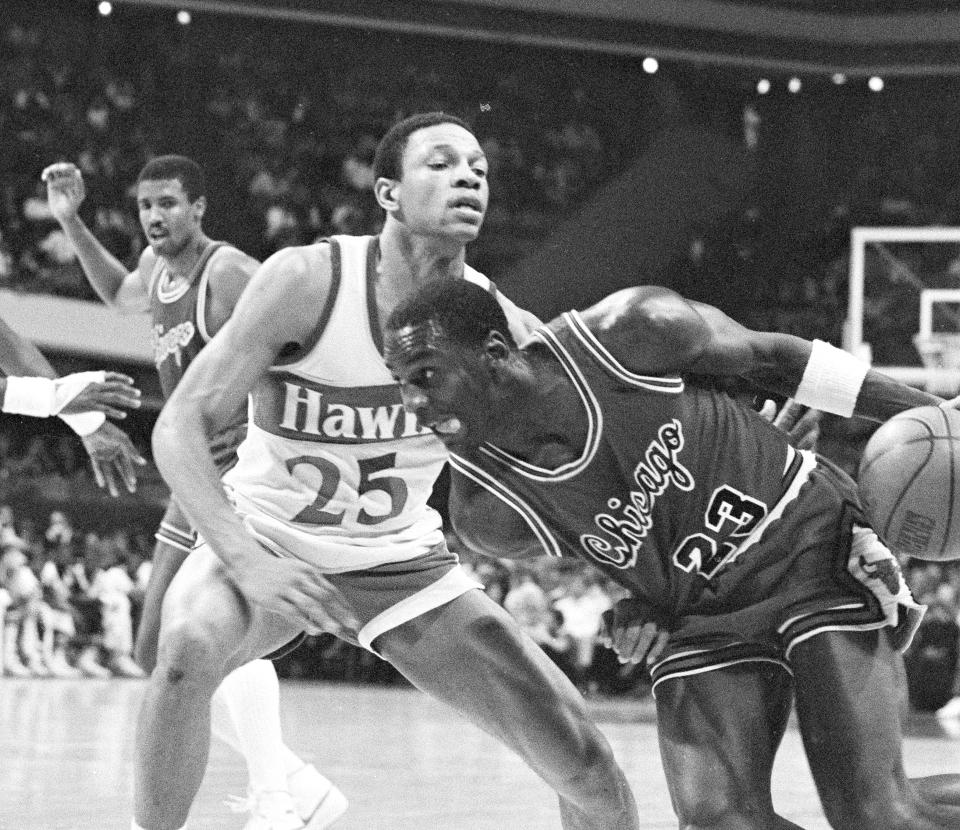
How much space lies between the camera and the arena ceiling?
70.8ft

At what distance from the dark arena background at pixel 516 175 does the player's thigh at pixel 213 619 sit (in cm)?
1078

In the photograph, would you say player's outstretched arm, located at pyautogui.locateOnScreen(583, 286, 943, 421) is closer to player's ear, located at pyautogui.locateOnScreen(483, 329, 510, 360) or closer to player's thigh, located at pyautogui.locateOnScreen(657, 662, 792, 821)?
player's ear, located at pyautogui.locateOnScreen(483, 329, 510, 360)

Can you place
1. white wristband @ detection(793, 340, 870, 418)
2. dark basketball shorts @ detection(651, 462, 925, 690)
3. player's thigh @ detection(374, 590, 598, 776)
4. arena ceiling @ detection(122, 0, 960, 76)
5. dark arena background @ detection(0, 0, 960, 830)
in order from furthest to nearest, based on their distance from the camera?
1. arena ceiling @ detection(122, 0, 960, 76)
2. dark arena background @ detection(0, 0, 960, 830)
3. player's thigh @ detection(374, 590, 598, 776)
4. white wristband @ detection(793, 340, 870, 418)
5. dark basketball shorts @ detection(651, 462, 925, 690)

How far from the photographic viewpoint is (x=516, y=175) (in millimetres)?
21375

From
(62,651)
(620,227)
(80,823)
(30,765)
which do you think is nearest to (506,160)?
(620,227)

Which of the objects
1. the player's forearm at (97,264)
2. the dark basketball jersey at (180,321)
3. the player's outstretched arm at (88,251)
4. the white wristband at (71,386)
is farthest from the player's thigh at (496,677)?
the player's forearm at (97,264)

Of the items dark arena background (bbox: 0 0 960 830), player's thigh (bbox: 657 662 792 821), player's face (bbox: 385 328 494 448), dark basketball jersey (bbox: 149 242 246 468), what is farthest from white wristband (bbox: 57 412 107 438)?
dark arena background (bbox: 0 0 960 830)

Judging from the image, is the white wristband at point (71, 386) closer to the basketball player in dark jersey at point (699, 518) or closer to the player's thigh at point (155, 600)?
the player's thigh at point (155, 600)

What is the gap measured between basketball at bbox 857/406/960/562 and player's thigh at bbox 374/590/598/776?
2.93 feet

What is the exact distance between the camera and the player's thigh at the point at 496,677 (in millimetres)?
3941

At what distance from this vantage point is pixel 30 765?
7309 millimetres

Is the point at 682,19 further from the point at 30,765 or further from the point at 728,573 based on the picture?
the point at 728,573

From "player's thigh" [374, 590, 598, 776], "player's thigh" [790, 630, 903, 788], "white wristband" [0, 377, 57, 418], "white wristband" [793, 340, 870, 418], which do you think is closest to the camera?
"player's thigh" [790, 630, 903, 788]

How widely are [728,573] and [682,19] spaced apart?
19124mm
